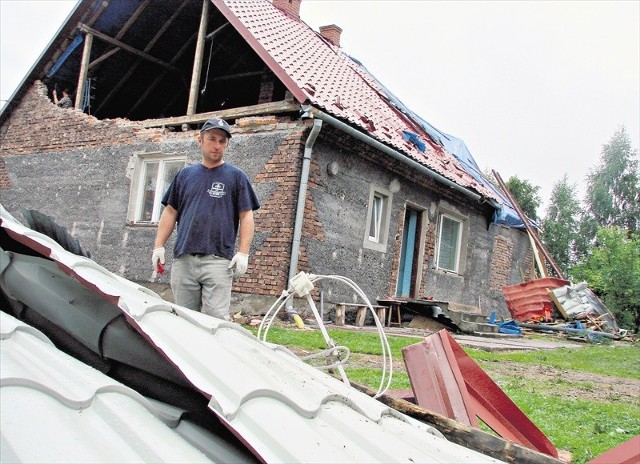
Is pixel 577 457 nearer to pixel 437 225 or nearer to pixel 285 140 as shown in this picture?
pixel 285 140

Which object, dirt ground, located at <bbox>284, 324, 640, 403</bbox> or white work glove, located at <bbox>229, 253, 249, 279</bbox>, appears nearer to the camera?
white work glove, located at <bbox>229, 253, 249, 279</bbox>

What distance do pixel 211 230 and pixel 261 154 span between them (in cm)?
537

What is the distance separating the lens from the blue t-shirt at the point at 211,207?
4.14 metres

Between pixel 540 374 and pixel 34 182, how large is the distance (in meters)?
10.7

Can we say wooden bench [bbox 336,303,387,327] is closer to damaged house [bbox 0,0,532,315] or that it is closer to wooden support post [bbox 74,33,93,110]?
damaged house [bbox 0,0,532,315]

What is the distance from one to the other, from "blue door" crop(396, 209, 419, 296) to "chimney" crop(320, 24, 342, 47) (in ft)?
21.0

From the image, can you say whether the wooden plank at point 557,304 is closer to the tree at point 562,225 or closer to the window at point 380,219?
the window at point 380,219

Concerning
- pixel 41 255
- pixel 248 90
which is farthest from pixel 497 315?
pixel 41 255

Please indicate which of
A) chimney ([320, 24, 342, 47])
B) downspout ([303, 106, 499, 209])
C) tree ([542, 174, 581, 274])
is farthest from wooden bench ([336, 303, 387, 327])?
tree ([542, 174, 581, 274])

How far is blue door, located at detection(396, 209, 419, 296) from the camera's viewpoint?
11977 mm

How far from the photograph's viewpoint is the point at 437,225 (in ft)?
40.8

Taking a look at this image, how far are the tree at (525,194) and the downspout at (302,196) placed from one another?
22.6 metres

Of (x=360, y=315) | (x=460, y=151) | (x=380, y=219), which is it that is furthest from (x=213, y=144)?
(x=460, y=151)

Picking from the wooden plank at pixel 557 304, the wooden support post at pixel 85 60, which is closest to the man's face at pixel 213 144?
the wooden support post at pixel 85 60
